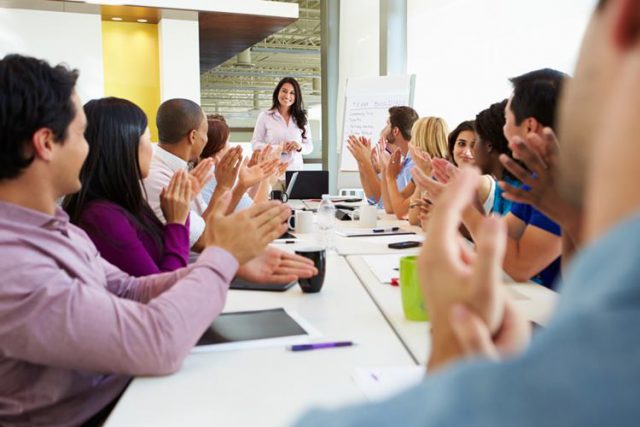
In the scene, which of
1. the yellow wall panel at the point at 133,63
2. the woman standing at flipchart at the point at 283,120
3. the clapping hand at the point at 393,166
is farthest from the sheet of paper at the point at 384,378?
the yellow wall panel at the point at 133,63

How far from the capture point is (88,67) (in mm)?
5520

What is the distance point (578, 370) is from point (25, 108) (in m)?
1.04

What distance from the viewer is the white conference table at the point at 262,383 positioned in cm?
86

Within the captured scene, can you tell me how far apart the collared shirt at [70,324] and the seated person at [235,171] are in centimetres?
129

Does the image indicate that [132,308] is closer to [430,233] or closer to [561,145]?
[430,233]

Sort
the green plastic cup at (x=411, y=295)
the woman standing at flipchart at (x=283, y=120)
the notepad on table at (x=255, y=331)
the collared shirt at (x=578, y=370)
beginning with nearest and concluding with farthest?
the collared shirt at (x=578, y=370), the notepad on table at (x=255, y=331), the green plastic cup at (x=411, y=295), the woman standing at flipchart at (x=283, y=120)

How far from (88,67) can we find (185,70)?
2.93 feet

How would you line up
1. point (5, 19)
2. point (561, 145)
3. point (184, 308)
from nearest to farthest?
1. point (561, 145)
2. point (184, 308)
3. point (5, 19)

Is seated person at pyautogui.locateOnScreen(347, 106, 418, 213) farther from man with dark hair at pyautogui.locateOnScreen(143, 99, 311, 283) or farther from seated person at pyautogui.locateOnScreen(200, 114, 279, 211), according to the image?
man with dark hair at pyautogui.locateOnScreen(143, 99, 311, 283)

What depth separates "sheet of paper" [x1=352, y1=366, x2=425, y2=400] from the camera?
921 millimetres

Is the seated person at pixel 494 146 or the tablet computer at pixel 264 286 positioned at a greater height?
the seated person at pixel 494 146

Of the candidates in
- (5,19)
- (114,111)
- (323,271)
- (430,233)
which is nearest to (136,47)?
(5,19)

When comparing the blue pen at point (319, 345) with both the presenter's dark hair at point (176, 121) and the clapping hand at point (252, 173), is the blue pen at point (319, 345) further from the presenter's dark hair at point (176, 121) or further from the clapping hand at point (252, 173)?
the presenter's dark hair at point (176, 121)

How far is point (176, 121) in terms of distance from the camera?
2.54m
